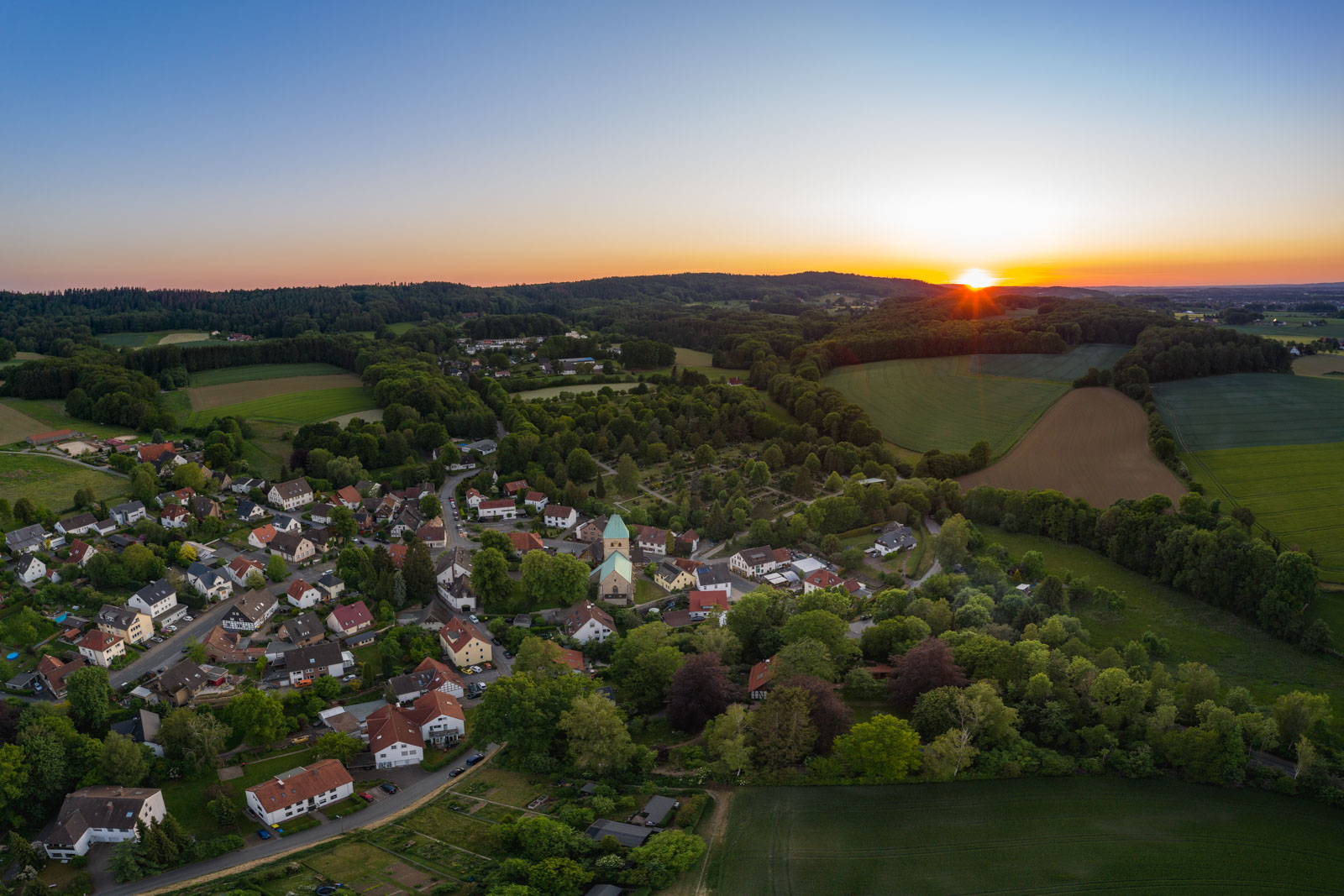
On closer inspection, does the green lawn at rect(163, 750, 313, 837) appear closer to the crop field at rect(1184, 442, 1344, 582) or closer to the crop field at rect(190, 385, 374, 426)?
the crop field at rect(1184, 442, 1344, 582)

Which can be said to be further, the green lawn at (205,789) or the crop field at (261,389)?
the crop field at (261,389)

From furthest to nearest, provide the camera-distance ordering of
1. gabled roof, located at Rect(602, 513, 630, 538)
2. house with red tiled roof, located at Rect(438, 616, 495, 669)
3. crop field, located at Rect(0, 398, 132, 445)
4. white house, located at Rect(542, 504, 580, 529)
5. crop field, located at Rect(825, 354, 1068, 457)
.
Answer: crop field, located at Rect(0, 398, 132, 445), crop field, located at Rect(825, 354, 1068, 457), white house, located at Rect(542, 504, 580, 529), gabled roof, located at Rect(602, 513, 630, 538), house with red tiled roof, located at Rect(438, 616, 495, 669)

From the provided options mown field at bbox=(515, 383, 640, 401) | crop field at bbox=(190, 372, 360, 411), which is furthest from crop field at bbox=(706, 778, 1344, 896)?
crop field at bbox=(190, 372, 360, 411)

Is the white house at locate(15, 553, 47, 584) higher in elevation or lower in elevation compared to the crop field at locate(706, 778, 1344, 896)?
higher

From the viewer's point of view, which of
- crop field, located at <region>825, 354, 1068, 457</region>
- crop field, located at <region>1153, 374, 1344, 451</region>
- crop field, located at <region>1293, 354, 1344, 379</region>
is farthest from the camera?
crop field, located at <region>1293, 354, 1344, 379</region>

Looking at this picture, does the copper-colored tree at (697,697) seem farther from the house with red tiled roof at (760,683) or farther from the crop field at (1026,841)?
the crop field at (1026,841)

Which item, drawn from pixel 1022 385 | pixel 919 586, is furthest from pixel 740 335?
pixel 919 586

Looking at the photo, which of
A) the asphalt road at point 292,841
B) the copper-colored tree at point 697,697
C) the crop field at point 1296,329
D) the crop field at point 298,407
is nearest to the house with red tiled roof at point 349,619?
the asphalt road at point 292,841
